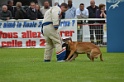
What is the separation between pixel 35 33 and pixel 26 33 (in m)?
0.41

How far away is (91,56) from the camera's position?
17266 mm

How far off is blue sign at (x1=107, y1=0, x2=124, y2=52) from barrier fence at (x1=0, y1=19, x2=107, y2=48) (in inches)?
131

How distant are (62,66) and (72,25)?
34.0 ft

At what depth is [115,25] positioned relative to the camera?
870 inches

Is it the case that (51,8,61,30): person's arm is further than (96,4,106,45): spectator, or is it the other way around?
(96,4,106,45): spectator

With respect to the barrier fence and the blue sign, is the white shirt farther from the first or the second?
the blue sign

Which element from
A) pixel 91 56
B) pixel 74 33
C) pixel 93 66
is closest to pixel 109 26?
pixel 74 33

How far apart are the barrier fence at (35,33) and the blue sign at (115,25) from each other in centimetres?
332

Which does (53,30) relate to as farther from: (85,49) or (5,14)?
(5,14)

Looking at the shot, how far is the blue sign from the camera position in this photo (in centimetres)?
2191

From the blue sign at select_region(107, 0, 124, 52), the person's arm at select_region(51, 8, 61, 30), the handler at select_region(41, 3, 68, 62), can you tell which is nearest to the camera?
the person's arm at select_region(51, 8, 61, 30)

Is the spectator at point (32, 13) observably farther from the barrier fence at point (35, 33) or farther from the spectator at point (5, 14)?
the spectator at point (5, 14)

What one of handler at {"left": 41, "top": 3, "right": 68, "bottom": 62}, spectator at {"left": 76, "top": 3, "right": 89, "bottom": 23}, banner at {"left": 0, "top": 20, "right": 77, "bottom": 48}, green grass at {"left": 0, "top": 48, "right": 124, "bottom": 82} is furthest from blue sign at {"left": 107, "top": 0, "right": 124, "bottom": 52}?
green grass at {"left": 0, "top": 48, "right": 124, "bottom": 82}

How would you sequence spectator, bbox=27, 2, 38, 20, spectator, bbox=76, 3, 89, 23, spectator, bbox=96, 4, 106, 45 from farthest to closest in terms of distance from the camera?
spectator, bbox=27, 2, 38, 20, spectator, bbox=76, 3, 89, 23, spectator, bbox=96, 4, 106, 45
